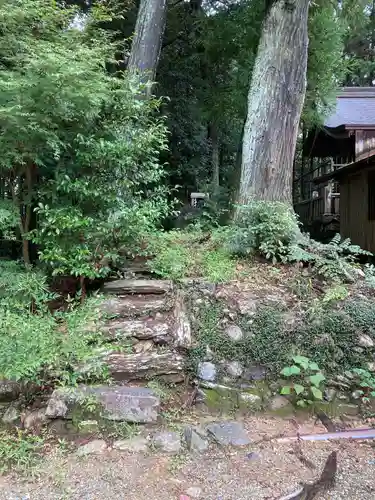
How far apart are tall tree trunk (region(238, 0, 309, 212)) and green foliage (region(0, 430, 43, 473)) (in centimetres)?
349

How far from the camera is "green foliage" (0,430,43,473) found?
2.44 metres

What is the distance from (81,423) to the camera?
275 centimetres

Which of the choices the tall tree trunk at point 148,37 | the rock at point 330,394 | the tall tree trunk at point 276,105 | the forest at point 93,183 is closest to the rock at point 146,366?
the forest at point 93,183

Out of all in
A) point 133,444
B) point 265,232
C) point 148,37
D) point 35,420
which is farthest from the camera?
point 148,37

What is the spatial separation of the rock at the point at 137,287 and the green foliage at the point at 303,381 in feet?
4.33

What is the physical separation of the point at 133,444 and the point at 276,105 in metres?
4.24

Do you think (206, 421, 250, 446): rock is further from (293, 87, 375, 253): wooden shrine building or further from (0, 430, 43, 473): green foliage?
(293, 87, 375, 253): wooden shrine building

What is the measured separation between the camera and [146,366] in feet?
10.3

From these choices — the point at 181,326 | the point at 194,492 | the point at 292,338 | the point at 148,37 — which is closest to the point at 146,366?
the point at 181,326

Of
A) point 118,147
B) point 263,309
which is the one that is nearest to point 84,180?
point 118,147

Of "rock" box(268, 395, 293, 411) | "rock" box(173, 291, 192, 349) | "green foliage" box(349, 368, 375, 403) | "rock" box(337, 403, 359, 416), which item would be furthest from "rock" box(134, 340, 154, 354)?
"green foliage" box(349, 368, 375, 403)

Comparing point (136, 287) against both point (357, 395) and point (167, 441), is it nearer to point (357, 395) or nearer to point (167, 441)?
point (167, 441)

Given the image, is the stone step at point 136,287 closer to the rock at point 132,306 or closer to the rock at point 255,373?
the rock at point 132,306

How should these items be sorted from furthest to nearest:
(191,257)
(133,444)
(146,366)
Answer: (191,257) → (146,366) → (133,444)
